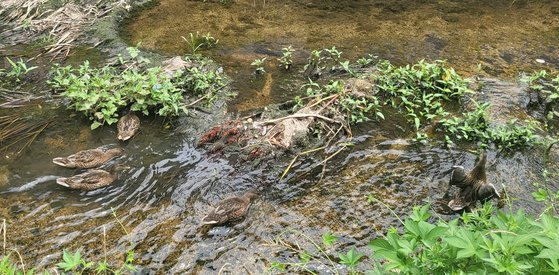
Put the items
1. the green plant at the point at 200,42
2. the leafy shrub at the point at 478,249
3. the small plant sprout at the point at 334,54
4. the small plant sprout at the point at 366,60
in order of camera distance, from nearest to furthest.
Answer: the leafy shrub at the point at 478,249
the small plant sprout at the point at 366,60
the small plant sprout at the point at 334,54
the green plant at the point at 200,42

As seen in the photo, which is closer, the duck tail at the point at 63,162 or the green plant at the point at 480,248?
the green plant at the point at 480,248

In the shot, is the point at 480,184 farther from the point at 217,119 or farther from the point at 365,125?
the point at 217,119

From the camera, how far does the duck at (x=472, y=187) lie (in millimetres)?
4414

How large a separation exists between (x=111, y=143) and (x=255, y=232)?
2.47 m

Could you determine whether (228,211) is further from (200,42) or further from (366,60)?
(200,42)

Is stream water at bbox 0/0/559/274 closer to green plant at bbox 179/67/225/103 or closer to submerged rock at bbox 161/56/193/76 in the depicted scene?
green plant at bbox 179/67/225/103

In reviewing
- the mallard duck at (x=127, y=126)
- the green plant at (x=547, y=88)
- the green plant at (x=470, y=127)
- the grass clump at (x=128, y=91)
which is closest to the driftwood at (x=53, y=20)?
the grass clump at (x=128, y=91)

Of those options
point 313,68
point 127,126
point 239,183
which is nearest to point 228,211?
point 239,183

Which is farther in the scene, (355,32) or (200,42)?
(355,32)

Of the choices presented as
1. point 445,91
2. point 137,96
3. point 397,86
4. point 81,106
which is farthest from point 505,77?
point 81,106

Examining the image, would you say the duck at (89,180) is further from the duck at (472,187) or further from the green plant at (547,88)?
the green plant at (547,88)

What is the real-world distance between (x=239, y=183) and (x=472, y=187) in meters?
2.52

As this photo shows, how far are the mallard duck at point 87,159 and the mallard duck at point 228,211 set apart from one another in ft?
5.62

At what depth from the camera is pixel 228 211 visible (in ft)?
14.4
